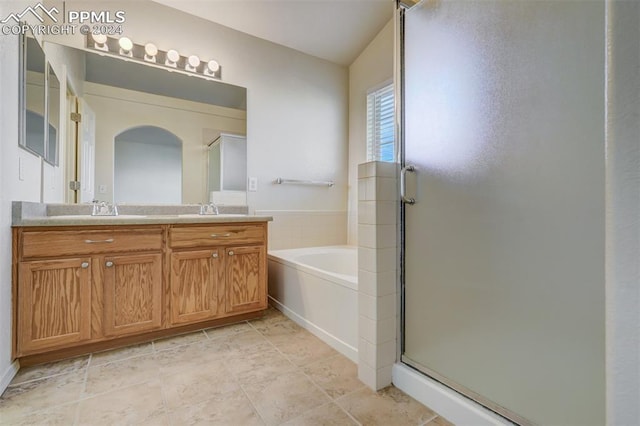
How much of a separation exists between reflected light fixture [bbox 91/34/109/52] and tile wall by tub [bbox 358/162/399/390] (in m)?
2.18

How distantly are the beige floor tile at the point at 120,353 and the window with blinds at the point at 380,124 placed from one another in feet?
8.27

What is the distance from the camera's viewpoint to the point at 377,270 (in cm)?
139

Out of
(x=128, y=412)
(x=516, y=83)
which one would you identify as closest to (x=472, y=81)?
(x=516, y=83)

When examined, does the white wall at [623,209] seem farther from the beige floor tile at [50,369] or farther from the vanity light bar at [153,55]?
the vanity light bar at [153,55]

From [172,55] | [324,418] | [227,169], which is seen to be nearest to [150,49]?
[172,55]

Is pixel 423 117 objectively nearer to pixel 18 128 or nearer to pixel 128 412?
pixel 128 412

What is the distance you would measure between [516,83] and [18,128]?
2.26 metres

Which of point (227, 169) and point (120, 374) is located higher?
point (227, 169)

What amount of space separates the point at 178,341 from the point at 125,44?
221 cm

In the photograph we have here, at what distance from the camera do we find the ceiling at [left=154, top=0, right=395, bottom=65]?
252 centimetres

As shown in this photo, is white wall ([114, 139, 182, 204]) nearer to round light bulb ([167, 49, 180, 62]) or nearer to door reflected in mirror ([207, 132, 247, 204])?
door reflected in mirror ([207, 132, 247, 204])

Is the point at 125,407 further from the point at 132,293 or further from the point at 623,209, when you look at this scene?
the point at 623,209

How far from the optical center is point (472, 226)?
3.83 ft

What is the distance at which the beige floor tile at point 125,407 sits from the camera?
3.89 ft
